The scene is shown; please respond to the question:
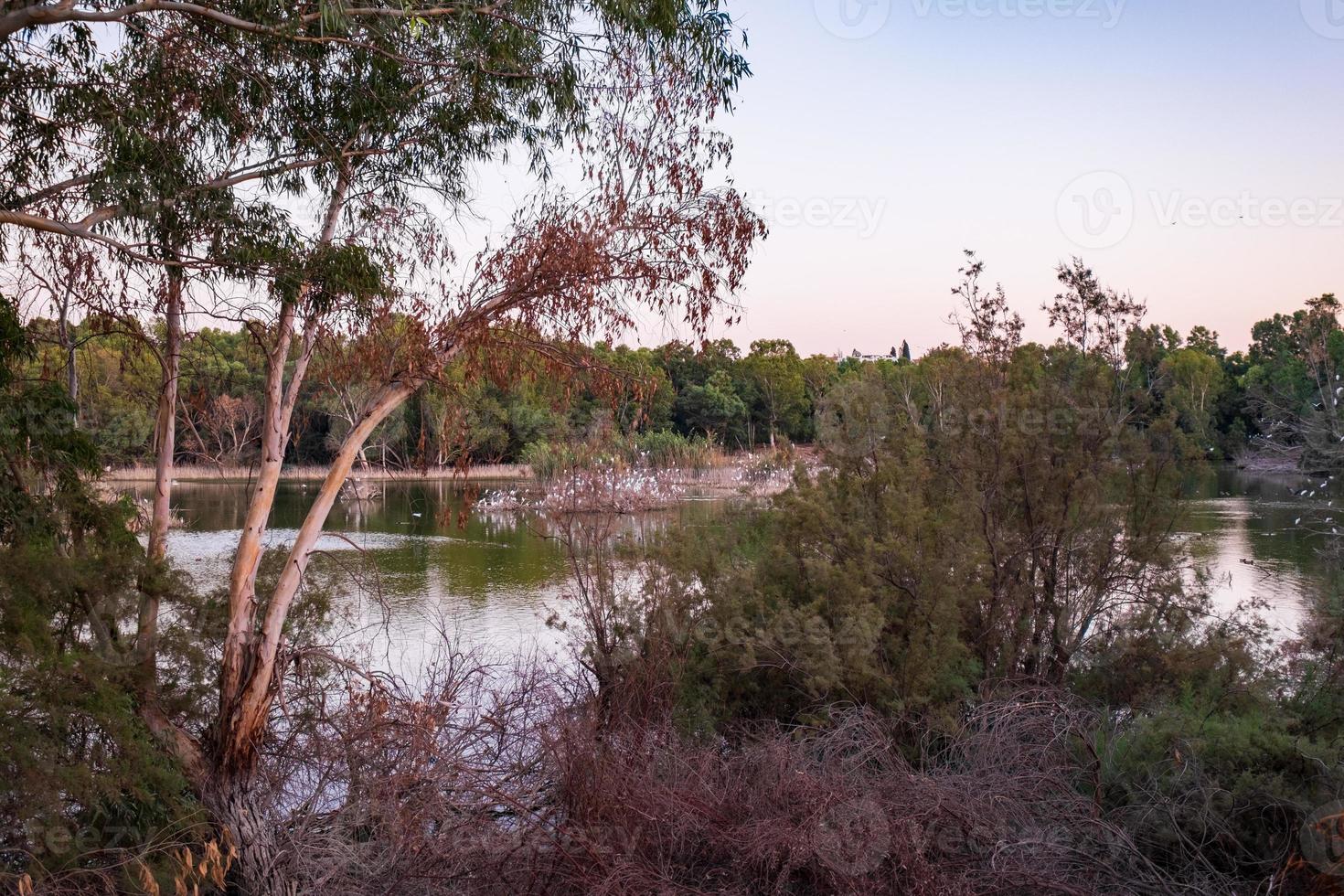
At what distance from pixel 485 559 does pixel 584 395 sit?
28.6ft

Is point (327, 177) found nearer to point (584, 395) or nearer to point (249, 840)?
point (249, 840)

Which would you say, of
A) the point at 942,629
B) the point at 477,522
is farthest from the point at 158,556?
the point at 477,522

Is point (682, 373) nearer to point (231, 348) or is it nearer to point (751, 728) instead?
point (231, 348)

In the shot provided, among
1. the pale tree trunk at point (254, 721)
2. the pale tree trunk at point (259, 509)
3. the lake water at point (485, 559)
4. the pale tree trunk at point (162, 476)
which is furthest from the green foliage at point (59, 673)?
the lake water at point (485, 559)

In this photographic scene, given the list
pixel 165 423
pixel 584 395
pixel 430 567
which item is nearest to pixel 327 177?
pixel 165 423

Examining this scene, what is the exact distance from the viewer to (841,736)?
5.11m

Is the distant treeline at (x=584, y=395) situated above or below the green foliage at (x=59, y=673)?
above

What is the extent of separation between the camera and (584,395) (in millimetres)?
21625

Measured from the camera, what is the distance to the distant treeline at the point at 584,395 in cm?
609

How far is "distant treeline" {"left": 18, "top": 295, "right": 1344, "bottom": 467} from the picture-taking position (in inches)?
240

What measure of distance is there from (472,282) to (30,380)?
7.68 ft

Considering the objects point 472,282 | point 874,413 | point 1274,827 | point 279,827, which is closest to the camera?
point 1274,827

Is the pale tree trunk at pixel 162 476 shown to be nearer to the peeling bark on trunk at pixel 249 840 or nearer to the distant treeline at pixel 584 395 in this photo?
the distant treeline at pixel 584 395

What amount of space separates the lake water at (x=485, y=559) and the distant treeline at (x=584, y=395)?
673 mm
